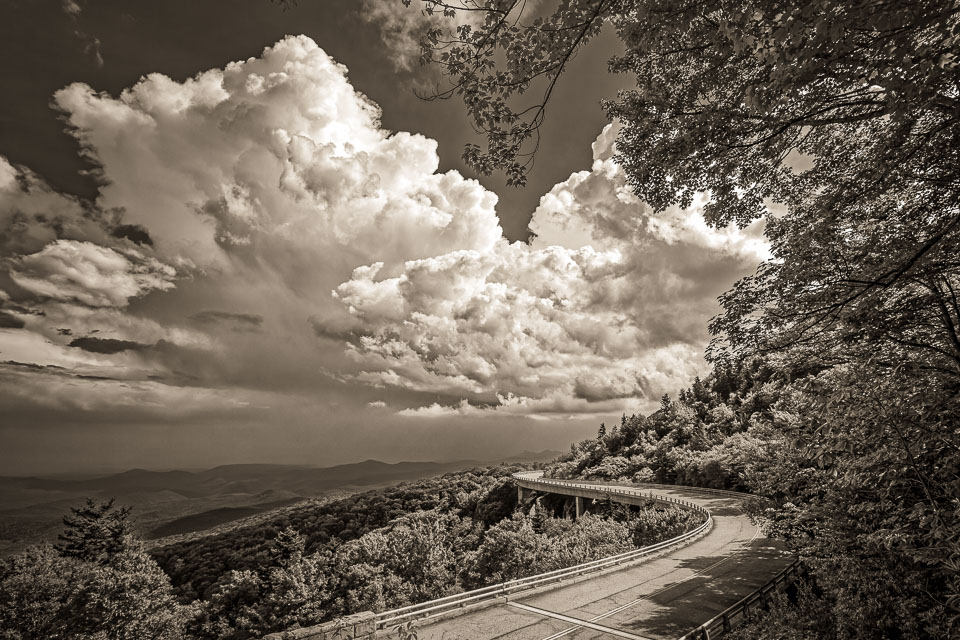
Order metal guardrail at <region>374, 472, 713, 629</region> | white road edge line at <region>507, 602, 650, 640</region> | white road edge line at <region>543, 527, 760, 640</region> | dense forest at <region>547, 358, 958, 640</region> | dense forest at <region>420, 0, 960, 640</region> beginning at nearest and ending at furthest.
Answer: dense forest at <region>420, 0, 960, 640</region> < dense forest at <region>547, 358, 958, 640</region> < white road edge line at <region>507, 602, 650, 640</region> < metal guardrail at <region>374, 472, 713, 629</region> < white road edge line at <region>543, 527, 760, 640</region>

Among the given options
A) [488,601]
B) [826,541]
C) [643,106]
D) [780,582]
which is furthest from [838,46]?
[780,582]

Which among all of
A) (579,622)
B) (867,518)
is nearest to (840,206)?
(867,518)

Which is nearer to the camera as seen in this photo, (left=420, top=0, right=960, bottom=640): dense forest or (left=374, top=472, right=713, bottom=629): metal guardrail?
(left=420, top=0, right=960, bottom=640): dense forest

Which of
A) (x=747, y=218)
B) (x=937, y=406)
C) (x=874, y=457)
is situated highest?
(x=747, y=218)

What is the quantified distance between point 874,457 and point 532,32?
8.77 metres

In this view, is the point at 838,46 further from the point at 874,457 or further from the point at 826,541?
the point at 826,541

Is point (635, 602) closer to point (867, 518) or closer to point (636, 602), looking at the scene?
point (636, 602)

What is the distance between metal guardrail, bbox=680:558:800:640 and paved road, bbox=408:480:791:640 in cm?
81

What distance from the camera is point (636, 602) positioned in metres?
16.4

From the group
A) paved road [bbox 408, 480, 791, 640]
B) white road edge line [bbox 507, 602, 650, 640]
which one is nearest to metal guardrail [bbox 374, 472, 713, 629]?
paved road [bbox 408, 480, 791, 640]

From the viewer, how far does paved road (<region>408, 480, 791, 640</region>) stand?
540 inches

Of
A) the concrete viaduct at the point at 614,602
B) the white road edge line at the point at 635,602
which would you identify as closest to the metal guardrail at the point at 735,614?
the concrete viaduct at the point at 614,602

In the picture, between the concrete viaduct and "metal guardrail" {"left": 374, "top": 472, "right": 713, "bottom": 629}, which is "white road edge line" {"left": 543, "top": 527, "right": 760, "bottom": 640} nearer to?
the concrete viaduct

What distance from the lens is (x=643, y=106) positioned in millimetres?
6297
